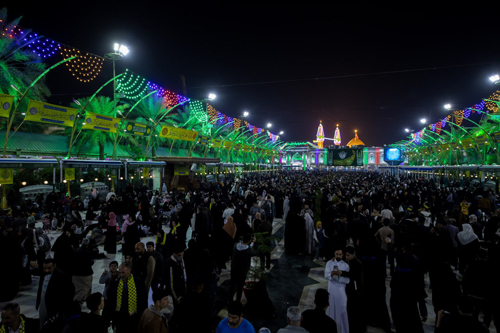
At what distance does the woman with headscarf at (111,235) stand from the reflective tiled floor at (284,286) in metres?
0.23

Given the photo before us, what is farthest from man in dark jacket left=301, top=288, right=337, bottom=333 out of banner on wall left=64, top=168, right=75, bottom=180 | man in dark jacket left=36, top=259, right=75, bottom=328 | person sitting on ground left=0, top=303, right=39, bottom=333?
banner on wall left=64, top=168, right=75, bottom=180

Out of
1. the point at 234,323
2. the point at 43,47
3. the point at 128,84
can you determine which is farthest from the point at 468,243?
the point at 128,84

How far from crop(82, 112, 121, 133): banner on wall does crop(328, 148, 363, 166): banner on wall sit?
33.0 meters

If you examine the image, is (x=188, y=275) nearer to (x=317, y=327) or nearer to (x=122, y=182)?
(x=317, y=327)

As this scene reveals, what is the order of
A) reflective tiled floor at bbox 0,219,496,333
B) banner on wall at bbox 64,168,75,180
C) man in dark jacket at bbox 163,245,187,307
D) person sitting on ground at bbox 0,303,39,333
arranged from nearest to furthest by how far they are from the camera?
person sitting on ground at bbox 0,303,39,333 → man in dark jacket at bbox 163,245,187,307 → reflective tiled floor at bbox 0,219,496,333 → banner on wall at bbox 64,168,75,180

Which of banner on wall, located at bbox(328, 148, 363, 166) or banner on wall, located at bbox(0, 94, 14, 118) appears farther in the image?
banner on wall, located at bbox(328, 148, 363, 166)

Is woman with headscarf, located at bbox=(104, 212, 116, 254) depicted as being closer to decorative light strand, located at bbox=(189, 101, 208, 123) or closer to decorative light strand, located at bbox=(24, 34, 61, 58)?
decorative light strand, located at bbox=(24, 34, 61, 58)

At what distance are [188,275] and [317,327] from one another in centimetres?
308

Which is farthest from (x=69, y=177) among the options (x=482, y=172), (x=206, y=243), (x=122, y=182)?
(x=482, y=172)

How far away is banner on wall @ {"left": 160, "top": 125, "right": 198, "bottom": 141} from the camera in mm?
25169

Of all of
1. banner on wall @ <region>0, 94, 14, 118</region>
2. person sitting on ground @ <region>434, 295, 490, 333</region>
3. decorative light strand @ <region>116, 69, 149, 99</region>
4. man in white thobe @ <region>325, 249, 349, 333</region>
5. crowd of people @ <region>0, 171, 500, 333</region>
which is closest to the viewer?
person sitting on ground @ <region>434, 295, 490, 333</region>

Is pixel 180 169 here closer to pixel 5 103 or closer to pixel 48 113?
pixel 48 113

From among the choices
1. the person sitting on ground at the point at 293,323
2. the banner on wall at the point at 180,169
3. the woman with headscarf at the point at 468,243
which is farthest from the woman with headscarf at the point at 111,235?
the banner on wall at the point at 180,169

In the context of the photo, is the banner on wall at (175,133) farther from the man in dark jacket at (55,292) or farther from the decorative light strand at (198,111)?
the man in dark jacket at (55,292)
